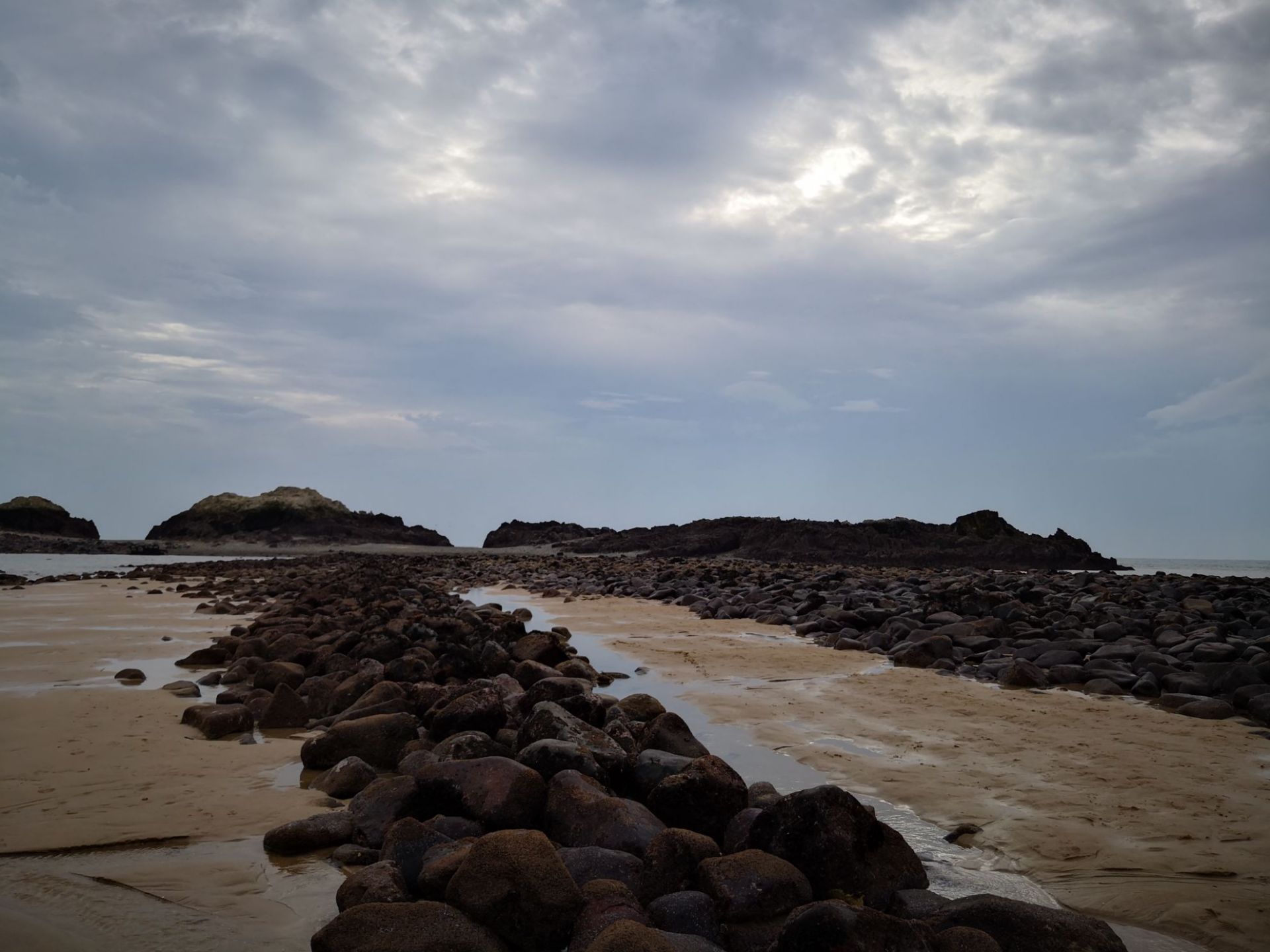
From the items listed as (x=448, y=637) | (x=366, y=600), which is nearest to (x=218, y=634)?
(x=366, y=600)

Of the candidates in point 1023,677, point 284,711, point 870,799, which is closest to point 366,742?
point 284,711

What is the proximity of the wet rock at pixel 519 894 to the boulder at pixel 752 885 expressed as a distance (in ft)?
1.60

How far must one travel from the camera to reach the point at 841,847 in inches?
119

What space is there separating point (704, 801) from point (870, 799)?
3.58 ft

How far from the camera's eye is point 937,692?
673 centimetres

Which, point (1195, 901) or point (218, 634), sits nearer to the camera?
point (1195, 901)

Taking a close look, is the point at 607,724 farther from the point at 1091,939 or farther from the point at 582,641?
the point at 582,641

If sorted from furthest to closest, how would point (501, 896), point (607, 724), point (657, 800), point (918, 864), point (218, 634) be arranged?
1. point (218, 634)
2. point (607, 724)
3. point (657, 800)
4. point (918, 864)
5. point (501, 896)

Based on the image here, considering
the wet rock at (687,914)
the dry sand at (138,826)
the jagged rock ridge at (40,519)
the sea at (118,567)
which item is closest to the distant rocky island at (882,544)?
the sea at (118,567)

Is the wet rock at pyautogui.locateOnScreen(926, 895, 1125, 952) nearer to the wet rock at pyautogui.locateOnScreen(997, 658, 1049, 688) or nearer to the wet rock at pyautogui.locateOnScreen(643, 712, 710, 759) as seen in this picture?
the wet rock at pyautogui.locateOnScreen(643, 712, 710, 759)

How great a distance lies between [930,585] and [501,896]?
14.7m

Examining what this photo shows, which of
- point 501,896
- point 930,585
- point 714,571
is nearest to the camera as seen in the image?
point 501,896

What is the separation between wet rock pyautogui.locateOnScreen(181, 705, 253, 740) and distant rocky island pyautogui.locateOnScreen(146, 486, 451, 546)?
55.7 m

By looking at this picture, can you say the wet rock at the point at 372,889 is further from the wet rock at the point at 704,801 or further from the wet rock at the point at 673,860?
the wet rock at the point at 704,801
